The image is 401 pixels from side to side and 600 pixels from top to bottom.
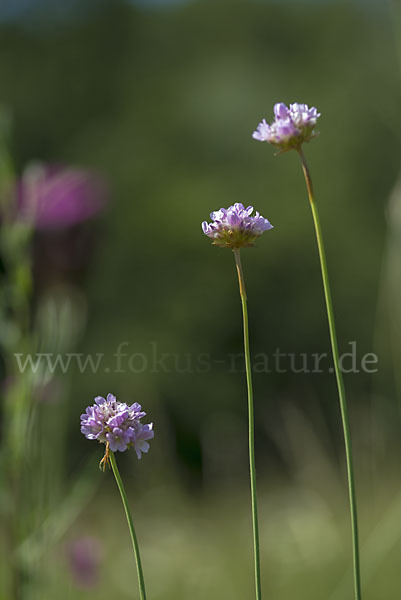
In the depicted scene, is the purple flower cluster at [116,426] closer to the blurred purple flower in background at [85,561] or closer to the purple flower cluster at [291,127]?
the purple flower cluster at [291,127]

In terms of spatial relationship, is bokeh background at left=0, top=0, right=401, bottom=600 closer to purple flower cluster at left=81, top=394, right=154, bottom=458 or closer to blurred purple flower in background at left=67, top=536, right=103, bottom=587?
blurred purple flower in background at left=67, top=536, right=103, bottom=587

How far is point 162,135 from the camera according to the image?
186 inches

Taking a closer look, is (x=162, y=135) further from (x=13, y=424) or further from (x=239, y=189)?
(x=13, y=424)

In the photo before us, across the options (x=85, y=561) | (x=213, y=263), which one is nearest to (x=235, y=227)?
(x=85, y=561)

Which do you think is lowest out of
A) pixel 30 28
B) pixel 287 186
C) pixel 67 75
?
pixel 287 186

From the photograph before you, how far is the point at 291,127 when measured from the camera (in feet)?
1.38

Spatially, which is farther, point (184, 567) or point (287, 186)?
point (287, 186)

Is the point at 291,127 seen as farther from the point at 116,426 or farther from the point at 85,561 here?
the point at 85,561

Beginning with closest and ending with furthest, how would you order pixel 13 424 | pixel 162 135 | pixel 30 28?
pixel 13 424, pixel 162 135, pixel 30 28

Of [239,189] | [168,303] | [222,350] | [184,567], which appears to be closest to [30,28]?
[239,189]

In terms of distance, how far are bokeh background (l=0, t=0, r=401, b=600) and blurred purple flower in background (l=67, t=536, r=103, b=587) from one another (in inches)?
15.2

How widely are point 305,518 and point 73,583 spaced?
0.99 meters

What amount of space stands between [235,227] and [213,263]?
12.3 feet

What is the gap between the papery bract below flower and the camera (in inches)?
16.7
